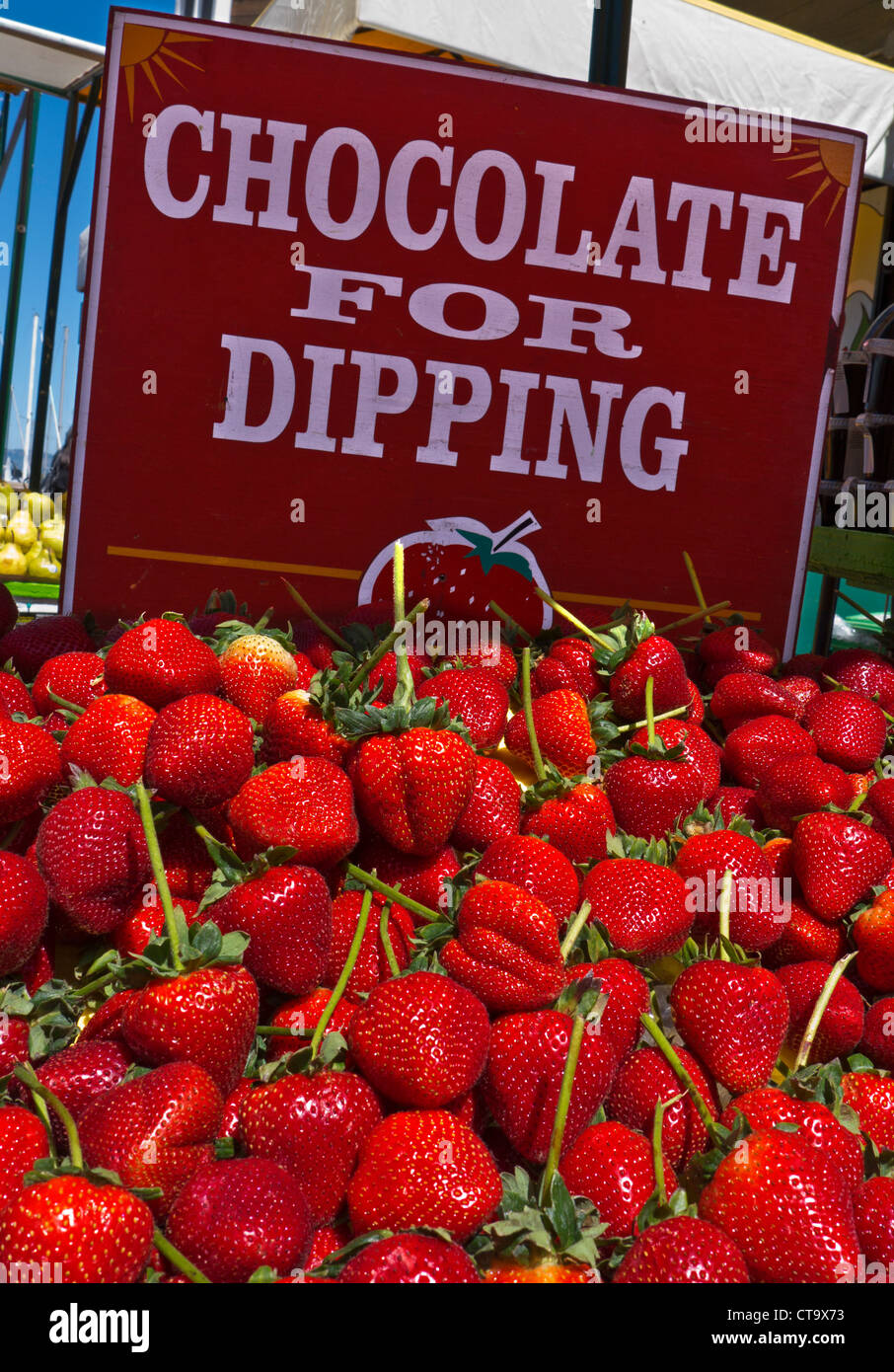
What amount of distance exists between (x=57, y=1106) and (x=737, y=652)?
1690 mm

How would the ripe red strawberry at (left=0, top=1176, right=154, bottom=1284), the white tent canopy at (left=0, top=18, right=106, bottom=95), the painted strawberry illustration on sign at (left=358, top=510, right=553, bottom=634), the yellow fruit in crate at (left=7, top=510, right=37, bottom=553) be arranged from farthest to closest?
1. the yellow fruit in crate at (left=7, top=510, right=37, bottom=553)
2. the white tent canopy at (left=0, top=18, right=106, bottom=95)
3. the painted strawberry illustration on sign at (left=358, top=510, right=553, bottom=634)
4. the ripe red strawberry at (left=0, top=1176, right=154, bottom=1284)

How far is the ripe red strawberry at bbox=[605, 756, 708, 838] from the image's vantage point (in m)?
1.76

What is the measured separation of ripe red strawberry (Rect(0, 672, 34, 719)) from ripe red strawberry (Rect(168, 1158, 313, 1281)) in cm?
90

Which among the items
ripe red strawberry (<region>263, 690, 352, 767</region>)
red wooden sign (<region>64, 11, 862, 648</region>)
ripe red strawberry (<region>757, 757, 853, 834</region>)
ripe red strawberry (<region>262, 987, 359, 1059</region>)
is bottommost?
ripe red strawberry (<region>262, 987, 359, 1059</region>)

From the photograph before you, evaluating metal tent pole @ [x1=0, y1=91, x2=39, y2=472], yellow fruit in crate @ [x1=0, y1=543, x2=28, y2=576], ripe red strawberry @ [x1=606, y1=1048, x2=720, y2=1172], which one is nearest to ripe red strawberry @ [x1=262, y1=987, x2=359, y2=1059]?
ripe red strawberry @ [x1=606, y1=1048, x2=720, y2=1172]

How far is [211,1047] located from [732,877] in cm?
81

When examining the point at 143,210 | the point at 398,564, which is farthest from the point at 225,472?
the point at 398,564

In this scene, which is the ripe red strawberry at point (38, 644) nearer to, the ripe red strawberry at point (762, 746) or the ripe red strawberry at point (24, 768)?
the ripe red strawberry at point (24, 768)

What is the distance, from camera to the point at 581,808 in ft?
5.54

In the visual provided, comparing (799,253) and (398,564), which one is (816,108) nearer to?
(799,253)

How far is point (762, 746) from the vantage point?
1.96 m

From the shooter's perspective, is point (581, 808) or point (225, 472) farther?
point (225, 472)

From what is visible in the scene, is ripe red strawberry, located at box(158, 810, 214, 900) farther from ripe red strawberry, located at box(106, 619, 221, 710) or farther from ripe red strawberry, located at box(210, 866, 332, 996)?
ripe red strawberry, located at box(106, 619, 221, 710)

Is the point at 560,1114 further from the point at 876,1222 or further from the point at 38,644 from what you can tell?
the point at 38,644
